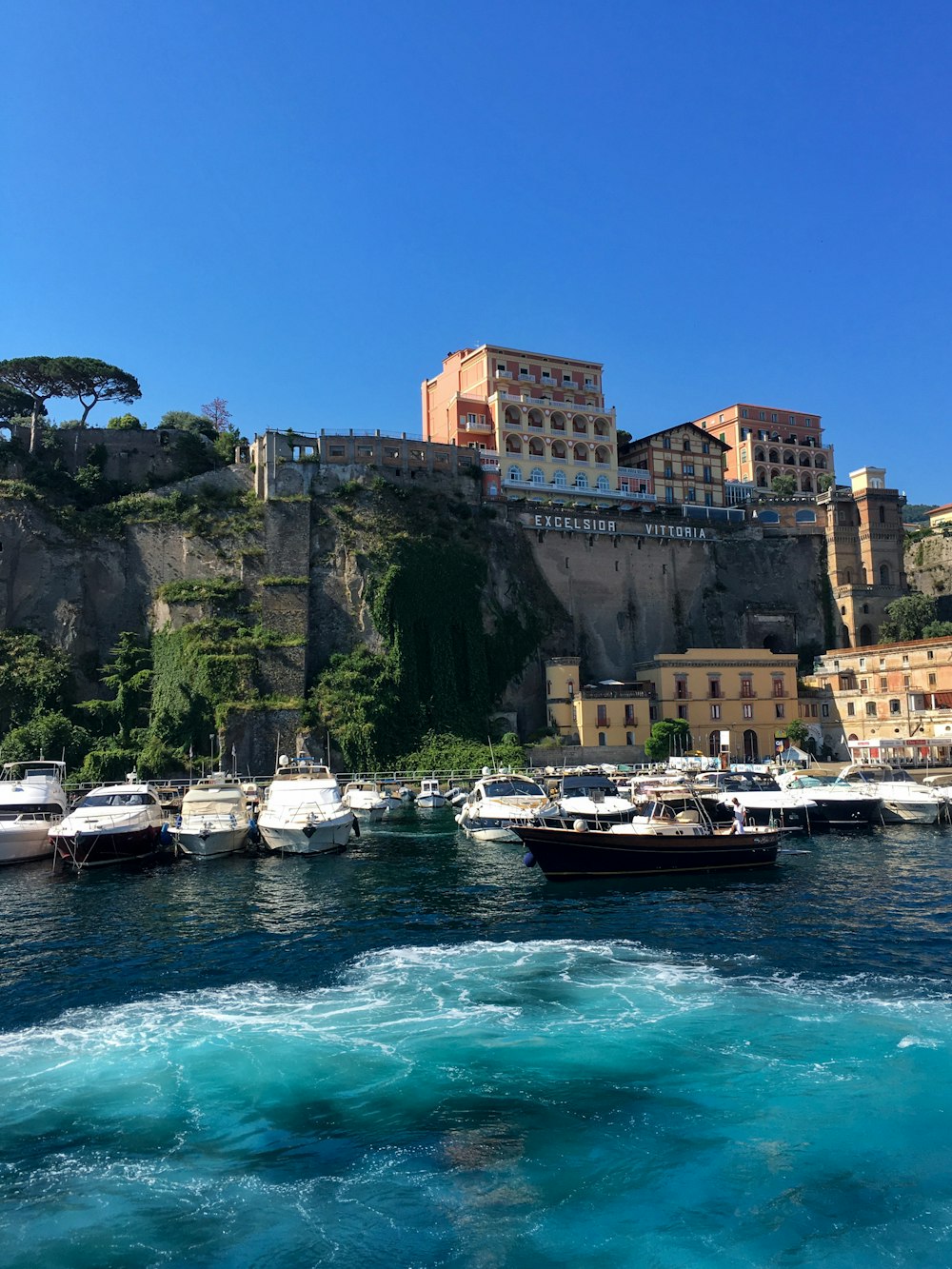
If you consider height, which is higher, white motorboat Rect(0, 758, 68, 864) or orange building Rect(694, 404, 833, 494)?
orange building Rect(694, 404, 833, 494)

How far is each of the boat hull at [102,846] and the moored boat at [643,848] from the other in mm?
14074

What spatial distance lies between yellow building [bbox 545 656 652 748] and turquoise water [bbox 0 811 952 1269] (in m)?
39.1

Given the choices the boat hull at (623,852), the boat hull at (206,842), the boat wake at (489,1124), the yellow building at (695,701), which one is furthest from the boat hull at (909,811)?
the boat hull at (206,842)

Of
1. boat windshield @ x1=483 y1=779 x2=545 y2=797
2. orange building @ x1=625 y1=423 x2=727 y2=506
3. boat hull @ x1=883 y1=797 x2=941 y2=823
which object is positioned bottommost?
boat hull @ x1=883 y1=797 x2=941 y2=823

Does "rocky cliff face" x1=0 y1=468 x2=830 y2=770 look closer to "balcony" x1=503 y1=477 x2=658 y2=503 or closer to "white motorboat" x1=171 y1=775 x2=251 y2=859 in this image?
"balcony" x1=503 y1=477 x2=658 y2=503

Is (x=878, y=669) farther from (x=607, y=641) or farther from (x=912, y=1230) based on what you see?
(x=912, y=1230)

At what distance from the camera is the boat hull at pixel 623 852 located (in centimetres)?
2834

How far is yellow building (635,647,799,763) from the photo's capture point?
66.6 meters

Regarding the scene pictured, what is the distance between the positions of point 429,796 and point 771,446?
219ft

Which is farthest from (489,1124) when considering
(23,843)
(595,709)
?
(595,709)

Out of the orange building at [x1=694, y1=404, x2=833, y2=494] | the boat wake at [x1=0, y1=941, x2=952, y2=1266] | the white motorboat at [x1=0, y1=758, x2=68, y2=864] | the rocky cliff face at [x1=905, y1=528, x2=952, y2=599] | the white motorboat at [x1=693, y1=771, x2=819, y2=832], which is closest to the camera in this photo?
the boat wake at [x1=0, y1=941, x2=952, y2=1266]

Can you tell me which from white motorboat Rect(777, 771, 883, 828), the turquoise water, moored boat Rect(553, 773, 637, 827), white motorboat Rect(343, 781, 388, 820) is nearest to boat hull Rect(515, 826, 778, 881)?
moored boat Rect(553, 773, 637, 827)

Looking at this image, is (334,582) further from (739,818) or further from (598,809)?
(739,818)

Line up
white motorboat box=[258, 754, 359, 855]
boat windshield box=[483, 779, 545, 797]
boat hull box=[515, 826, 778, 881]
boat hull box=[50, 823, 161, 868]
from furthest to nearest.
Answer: boat windshield box=[483, 779, 545, 797] → white motorboat box=[258, 754, 359, 855] → boat hull box=[50, 823, 161, 868] → boat hull box=[515, 826, 778, 881]
